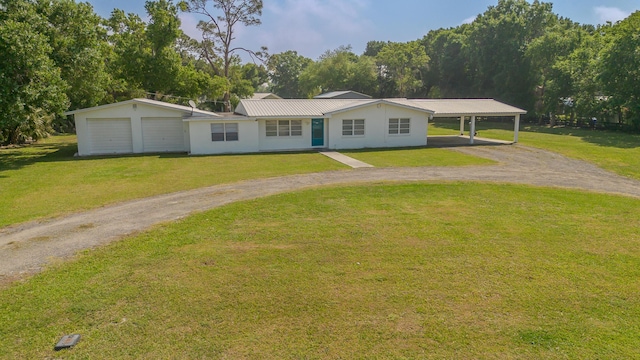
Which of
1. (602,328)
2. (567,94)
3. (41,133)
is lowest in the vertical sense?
(602,328)

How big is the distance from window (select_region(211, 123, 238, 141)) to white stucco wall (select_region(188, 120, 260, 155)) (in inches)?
7.0

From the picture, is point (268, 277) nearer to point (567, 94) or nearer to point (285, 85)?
point (567, 94)

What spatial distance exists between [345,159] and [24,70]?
48.7ft

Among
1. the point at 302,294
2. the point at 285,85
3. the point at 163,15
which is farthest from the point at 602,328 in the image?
the point at 285,85

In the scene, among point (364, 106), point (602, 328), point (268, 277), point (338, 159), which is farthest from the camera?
point (364, 106)

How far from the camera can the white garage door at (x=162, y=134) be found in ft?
77.4

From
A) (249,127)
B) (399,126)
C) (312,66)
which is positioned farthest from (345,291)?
(312,66)

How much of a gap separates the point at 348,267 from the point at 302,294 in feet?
4.07

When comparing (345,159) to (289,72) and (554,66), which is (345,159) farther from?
(289,72)

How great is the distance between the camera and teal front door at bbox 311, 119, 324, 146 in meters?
24.7

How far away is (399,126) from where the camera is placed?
84.8 ft

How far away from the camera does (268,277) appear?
661cm

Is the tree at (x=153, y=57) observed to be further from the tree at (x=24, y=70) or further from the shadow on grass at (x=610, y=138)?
the shadow on grass at (x=610, y=138)

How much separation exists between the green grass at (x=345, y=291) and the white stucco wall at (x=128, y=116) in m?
15.8
